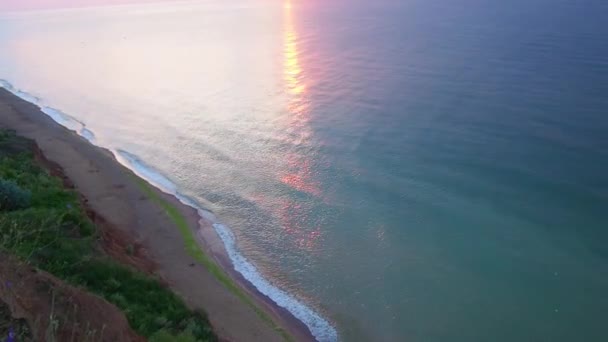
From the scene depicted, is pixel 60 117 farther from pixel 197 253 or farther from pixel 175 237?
pixel 197 253

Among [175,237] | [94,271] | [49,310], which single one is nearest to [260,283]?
[175,237]

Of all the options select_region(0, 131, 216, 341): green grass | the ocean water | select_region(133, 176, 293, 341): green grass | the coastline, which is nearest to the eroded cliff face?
select_region(0, 131, 216, 341): green grass

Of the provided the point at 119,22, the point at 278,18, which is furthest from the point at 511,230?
the point at 119,22

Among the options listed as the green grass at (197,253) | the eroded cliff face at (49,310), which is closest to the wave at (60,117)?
the green grass at (197,253)

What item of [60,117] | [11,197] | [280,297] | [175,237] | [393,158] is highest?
[11,197]

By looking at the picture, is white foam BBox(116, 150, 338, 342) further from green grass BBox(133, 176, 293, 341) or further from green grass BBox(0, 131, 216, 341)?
green grass BBox(0, 131, 216, 341)

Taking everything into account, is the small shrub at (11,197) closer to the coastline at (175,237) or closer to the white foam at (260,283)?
the coastline at (175,237)
